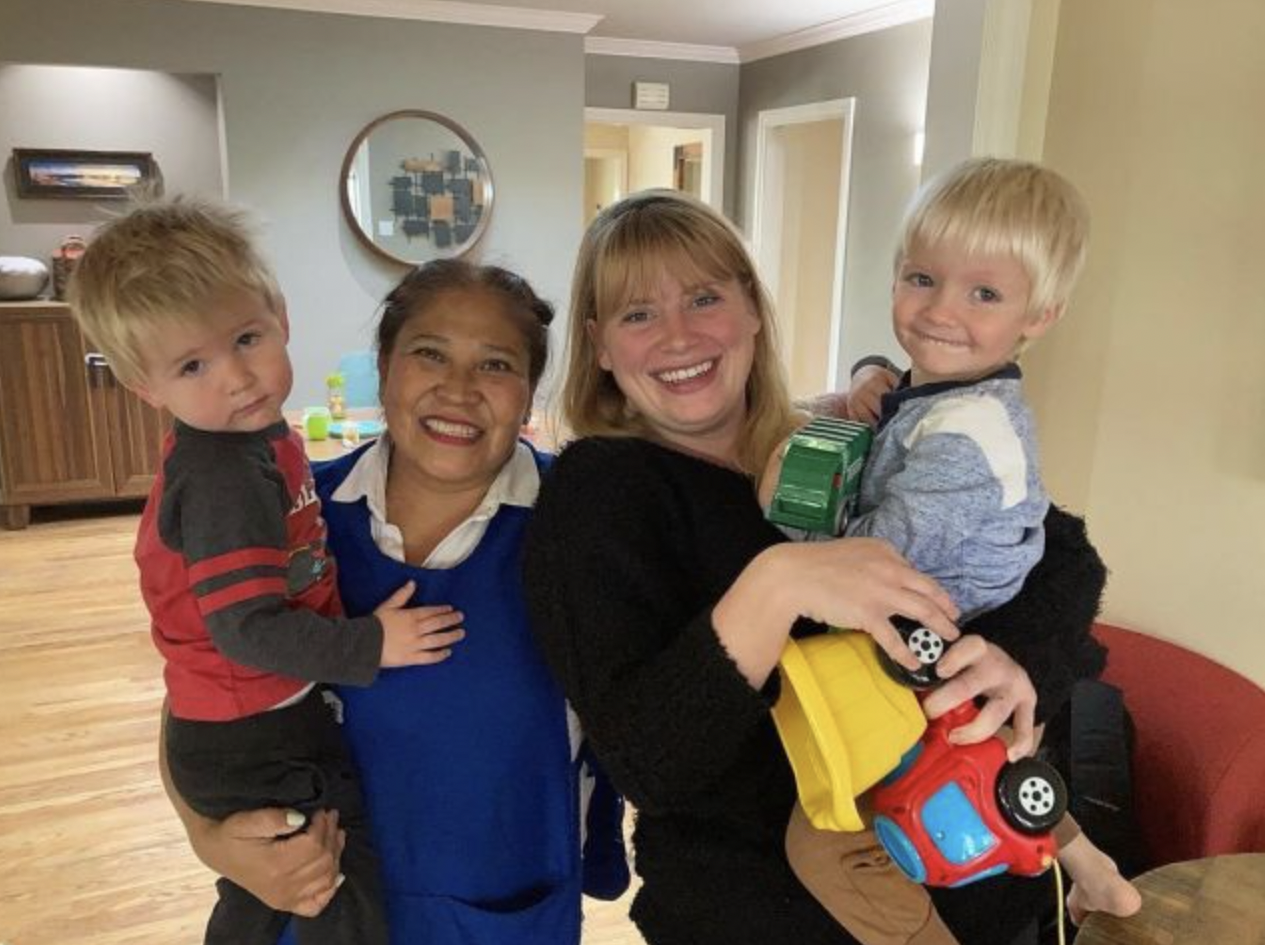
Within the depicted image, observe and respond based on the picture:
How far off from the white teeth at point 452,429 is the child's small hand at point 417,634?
0.22 metres

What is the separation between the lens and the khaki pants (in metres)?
0.92

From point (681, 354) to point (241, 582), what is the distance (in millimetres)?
564

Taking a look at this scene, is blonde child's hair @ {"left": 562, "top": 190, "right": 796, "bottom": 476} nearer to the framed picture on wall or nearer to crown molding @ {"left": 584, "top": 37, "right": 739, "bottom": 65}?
the framed picture on wall

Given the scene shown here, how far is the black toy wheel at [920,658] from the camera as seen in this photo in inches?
33.9

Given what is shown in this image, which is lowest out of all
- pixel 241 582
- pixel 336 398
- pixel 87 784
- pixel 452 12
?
pixel 87 784

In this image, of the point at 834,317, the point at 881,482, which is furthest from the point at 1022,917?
the point at 834,317

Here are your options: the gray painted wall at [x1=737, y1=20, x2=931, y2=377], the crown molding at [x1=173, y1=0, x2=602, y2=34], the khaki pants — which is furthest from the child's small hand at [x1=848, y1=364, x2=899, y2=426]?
the crown molding at [x1=173, y1=0, x2=602, y2=34]

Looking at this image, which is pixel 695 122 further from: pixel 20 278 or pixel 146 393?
pixel 146 393

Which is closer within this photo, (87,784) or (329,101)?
(87,784)

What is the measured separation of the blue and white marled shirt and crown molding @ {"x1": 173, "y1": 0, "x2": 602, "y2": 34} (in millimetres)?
4689

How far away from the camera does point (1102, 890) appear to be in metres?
1.23

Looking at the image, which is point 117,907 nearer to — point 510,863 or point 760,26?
point 510,863

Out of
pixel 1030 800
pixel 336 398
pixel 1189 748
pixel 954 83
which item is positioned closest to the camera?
pixel 1030 800

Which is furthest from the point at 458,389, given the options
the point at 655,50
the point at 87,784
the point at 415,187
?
the point at 655,50
